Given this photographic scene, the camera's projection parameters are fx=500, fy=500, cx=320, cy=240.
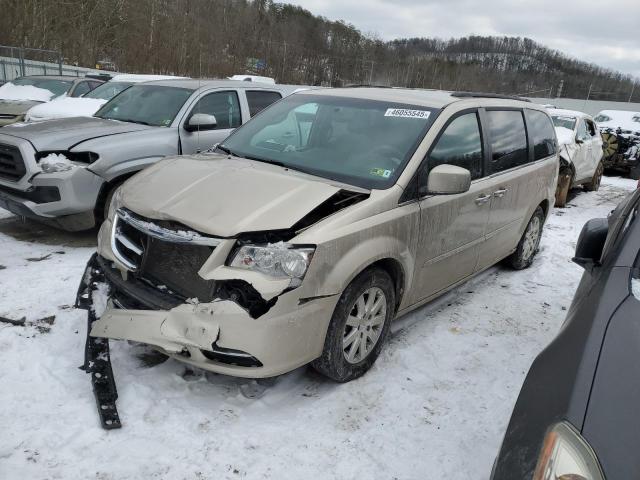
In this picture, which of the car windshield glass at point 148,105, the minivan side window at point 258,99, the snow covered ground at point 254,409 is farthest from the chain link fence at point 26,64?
the snow covered ground at point 254,409

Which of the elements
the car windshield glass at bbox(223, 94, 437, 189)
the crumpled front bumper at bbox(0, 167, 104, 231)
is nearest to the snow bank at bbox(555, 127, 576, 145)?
the car windshield glass at bbox(223, 94, 437, 189)

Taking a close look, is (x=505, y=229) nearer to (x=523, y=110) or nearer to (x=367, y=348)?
(x=523, y=110)

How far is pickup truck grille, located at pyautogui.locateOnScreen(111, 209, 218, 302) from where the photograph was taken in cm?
284

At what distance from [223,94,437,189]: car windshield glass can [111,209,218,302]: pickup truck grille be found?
1.06 m

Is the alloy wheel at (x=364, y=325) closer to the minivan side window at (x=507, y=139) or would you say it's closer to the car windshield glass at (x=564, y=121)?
the minivan side window at (x=507, y=139)

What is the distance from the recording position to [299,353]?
2.82 m

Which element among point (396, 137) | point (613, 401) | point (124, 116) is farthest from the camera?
point (124, 116)

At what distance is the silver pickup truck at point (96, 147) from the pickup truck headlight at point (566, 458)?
15.7 feet

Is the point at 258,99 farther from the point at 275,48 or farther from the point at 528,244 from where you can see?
the point at 275,48

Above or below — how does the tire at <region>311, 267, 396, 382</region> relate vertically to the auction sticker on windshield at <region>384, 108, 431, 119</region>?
below

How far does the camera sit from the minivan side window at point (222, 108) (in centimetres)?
623

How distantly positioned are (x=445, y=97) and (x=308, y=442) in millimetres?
2826

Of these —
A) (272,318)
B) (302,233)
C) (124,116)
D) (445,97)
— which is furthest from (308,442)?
(124,116)

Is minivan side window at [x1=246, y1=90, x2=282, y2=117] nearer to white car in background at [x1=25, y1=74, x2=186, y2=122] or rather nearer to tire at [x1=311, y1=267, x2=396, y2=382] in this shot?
white car in background at [x1=25, y1=74, x2=186, y2=122]
